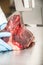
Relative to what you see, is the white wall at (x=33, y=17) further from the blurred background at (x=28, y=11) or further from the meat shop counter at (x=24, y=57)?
the meat shop counter at (x=24, y=57)

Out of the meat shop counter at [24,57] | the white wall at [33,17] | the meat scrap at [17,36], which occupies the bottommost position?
the white wall at [33,17]

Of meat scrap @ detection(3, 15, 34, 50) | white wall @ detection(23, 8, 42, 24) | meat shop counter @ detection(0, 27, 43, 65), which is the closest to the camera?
meat shop counter @ detection(0, 27, 43, 65)

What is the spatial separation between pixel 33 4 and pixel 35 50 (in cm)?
82

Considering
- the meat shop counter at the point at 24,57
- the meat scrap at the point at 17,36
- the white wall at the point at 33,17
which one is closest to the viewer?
the meat shop counter at the point at 24,57

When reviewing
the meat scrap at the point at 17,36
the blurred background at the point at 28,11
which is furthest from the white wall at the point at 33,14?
the meat scrap at the point at 17,36

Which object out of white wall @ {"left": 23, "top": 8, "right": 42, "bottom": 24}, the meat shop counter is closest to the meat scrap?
the meat shop counter

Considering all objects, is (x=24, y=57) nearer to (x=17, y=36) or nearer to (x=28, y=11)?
(x=17, y=36)

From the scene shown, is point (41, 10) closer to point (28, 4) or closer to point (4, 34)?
point (28, 4)

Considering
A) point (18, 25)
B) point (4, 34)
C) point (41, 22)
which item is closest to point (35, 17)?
point (41, 22)

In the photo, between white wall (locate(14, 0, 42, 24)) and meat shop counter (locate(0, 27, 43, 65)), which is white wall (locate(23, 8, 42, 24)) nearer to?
white wall (locate(14, 0, 42, 24))

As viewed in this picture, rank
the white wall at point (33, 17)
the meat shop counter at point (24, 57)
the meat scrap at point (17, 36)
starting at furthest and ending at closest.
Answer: the white wall at point (33, 17) < the meat scrap at point (17, 36) < the meat shop counter at point (24, 57)

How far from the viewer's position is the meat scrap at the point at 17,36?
75 centimetres

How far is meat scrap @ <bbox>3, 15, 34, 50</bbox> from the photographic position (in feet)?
2.48

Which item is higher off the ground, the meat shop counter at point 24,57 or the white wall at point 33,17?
the meat shop counter at point 24,57
